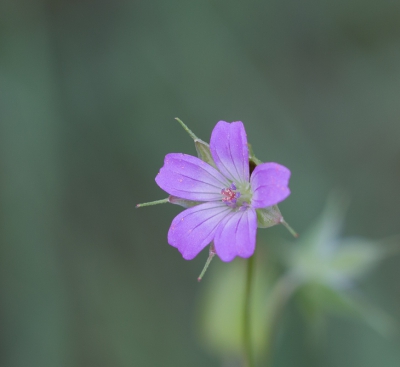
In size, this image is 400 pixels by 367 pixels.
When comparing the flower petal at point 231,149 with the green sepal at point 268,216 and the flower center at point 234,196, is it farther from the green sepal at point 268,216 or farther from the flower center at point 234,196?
the green sepal at point 268,216

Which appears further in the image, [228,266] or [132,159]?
[132,159]

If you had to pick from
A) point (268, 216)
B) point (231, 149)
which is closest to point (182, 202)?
point (231, 149)

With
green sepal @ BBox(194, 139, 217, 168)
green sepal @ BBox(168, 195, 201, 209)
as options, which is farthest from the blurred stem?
green sepal @ BBox(194, 139, 217, 168)

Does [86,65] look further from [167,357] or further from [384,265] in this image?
[384,265]

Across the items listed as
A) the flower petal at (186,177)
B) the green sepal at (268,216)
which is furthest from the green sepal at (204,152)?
the green sepal at (268,216)

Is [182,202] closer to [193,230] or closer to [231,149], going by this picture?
[193,230]

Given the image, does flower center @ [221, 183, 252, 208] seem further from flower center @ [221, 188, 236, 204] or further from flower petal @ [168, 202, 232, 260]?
flower petal @ [168, 202, 232, 260]

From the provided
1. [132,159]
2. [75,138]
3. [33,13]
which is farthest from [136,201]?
[33,13]
